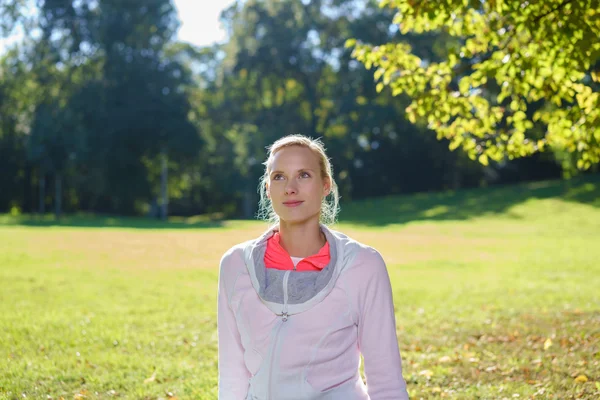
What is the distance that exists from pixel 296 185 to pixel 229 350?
899mm

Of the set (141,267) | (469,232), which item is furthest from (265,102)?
→ (141,267)

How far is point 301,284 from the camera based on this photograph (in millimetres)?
3027

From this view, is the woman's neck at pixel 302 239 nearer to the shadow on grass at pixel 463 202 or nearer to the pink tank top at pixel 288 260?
the pink tank top at pixel 288 260

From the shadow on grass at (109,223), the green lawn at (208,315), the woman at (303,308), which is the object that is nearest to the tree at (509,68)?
the green lawn at (208,315)

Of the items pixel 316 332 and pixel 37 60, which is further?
pixel 37 60

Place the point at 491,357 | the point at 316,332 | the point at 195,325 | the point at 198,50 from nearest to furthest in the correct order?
the point at 316,332 → the point at 491,357 → the point at 195,325 → the point at 198,50

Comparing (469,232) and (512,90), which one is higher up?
(512,90)

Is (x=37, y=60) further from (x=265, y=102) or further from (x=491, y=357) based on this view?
(x=491, y=357)

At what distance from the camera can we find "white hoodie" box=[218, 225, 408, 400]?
9.80 feet

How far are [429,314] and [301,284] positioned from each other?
22.1 feet

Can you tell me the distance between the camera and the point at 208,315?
9.28 m

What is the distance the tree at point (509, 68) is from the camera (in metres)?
5.76

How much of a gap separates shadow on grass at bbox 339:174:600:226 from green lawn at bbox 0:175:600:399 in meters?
10.8

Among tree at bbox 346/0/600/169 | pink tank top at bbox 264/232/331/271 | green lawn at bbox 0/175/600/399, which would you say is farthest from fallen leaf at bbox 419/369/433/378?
pink tank top at bbox 264/232/331/271
